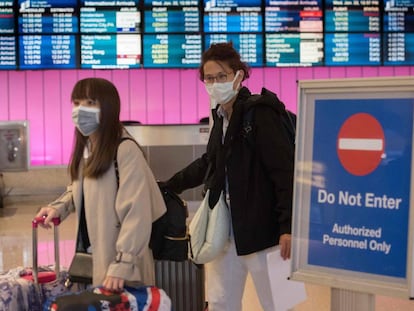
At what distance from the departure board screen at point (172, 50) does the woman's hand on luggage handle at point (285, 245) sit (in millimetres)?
5714

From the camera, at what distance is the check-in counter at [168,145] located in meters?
7.00

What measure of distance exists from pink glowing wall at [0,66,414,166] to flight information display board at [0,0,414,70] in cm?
60

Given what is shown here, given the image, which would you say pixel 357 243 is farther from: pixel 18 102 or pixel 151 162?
pixel 18 102

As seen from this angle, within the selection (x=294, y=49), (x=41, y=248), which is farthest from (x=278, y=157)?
(x=294, y=49)

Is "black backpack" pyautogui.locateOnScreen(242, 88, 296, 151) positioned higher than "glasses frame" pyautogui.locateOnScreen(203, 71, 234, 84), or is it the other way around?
"glasses frame" pyautogui.locateOnScreen(203, 71, 234, 84)

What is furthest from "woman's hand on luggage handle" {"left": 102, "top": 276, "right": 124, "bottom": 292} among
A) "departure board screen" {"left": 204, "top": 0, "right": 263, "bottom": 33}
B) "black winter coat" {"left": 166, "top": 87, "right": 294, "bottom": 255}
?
"departure board screen" {"left": 204, "top": 0, "right": 263, "bottom": 33}

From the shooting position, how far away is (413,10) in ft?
25.9

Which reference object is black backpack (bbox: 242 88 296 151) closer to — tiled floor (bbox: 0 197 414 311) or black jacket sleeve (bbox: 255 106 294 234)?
black jacket sleeve (bbox: 255 106 294 234)

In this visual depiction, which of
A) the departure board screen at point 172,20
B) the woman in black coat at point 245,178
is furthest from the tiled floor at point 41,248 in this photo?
the departure board screen at point 172,20

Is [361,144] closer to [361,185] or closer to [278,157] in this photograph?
[361,185]

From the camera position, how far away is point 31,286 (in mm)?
2344

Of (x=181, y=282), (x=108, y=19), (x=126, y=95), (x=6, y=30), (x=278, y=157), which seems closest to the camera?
(x=278, y=157)

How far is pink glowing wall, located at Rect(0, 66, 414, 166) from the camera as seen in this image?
824 cm

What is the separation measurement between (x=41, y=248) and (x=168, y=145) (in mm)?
2176
